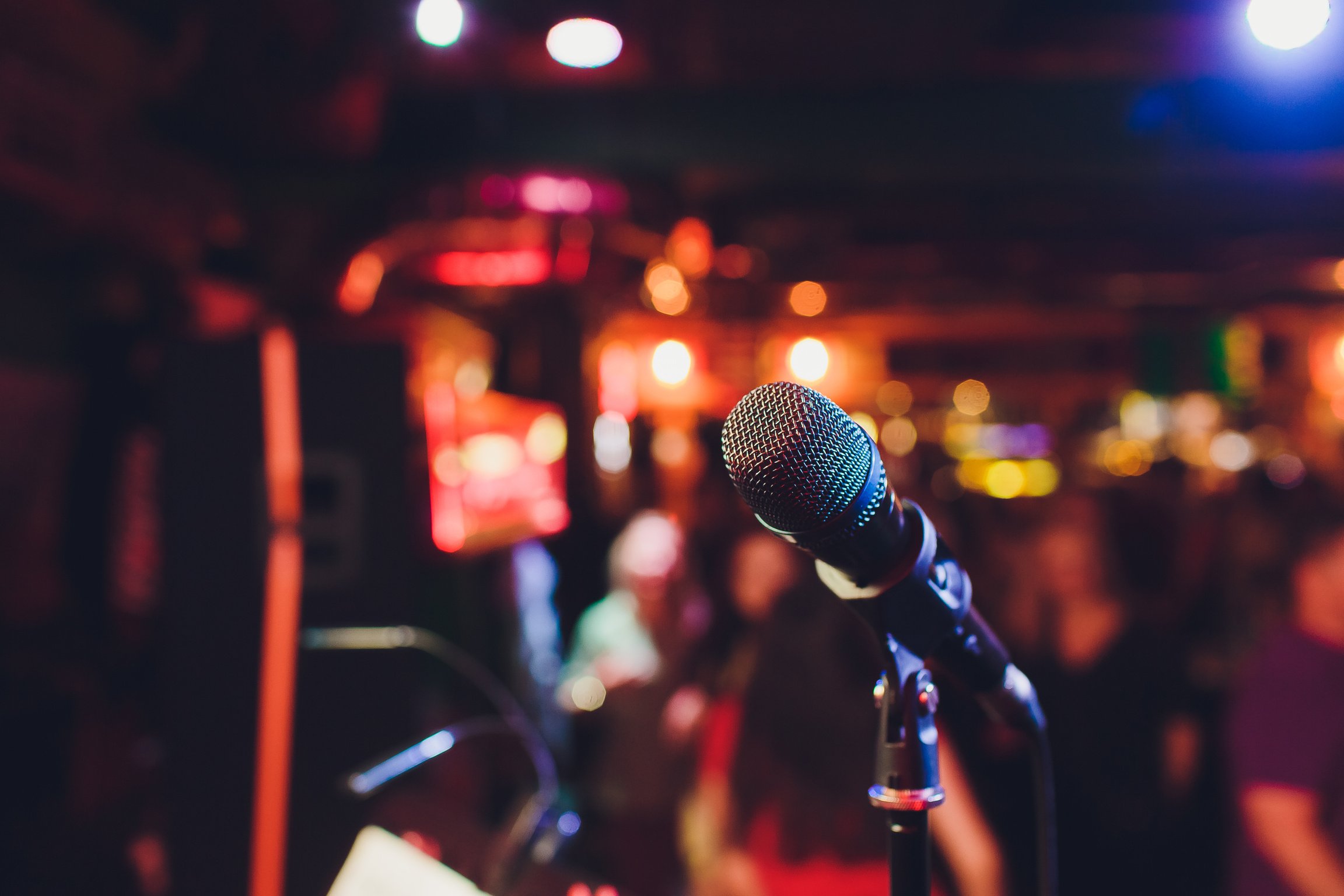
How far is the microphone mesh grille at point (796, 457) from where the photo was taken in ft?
2.61

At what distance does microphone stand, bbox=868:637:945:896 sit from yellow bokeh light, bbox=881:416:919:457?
14334 millimetres

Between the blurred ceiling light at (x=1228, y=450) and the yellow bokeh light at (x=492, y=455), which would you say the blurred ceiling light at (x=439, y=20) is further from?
the blurred ceiling light at (x=1228, y=450)

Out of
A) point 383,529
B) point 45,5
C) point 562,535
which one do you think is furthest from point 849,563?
point 562,535

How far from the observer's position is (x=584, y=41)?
123 inches

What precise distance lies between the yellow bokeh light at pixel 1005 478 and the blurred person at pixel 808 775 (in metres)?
14.5

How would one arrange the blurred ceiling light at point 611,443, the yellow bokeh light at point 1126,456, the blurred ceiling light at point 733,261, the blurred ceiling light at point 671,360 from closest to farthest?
the blurred ceiling light at point 733,261
the blurred ceiling light at point 611,443
the blurred ceiling light at point 671,360
the yellow bokeh light at point 1126,456

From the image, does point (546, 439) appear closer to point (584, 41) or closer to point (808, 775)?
point (584, 41)

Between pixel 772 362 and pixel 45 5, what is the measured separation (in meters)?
5.68

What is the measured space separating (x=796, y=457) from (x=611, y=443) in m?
7.02

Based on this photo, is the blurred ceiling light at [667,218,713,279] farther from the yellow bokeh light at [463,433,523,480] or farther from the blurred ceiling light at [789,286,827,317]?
the yellow bokeh light at [463,433,523,480]

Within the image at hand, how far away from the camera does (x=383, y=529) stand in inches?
90.6

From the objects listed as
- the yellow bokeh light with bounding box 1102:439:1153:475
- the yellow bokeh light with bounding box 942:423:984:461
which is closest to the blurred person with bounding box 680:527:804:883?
the yellow bokeh light with bounding box 1102:439:1153:475

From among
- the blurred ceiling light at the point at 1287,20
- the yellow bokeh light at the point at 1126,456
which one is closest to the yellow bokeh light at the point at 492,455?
the blurred ceiling light at the point at 1287,20

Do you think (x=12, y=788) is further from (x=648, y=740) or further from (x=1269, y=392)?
(x=1269, y=392)
